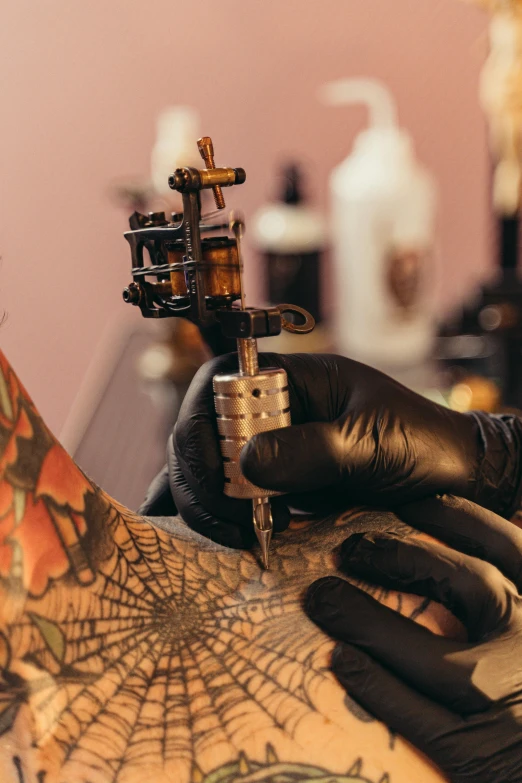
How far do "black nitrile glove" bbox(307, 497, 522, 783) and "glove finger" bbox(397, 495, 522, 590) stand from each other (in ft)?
0.06

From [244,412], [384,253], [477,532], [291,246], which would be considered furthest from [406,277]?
[244,412]

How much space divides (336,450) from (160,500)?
Answer: 31 centimetres

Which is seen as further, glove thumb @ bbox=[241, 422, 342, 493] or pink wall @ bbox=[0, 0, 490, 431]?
pink wall @ bbox=[0, 0, 490, 431]

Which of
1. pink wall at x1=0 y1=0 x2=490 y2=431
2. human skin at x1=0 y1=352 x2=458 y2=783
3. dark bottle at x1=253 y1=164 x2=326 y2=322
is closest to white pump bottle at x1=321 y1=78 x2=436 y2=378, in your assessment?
dark bottle at x1=253 y1=164 x2=326 y2=322

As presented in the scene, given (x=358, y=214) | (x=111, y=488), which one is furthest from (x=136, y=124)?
(x=111, y=488)

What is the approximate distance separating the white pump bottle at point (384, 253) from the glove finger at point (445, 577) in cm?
211

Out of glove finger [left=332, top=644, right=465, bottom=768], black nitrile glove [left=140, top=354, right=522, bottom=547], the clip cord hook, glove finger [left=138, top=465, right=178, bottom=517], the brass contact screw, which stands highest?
the brass contact screw

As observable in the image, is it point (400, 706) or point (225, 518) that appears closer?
point (400, 706)

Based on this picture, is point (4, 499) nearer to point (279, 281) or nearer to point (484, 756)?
point (484, 756)

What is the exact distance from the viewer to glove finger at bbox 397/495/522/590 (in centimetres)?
82

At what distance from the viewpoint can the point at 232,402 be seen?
0.73m

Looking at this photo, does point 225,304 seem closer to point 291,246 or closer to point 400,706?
point 400,706

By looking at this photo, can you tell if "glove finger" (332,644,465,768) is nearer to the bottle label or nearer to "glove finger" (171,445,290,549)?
"glove finger" (171,445,290,549)

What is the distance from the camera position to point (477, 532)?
826 mm
